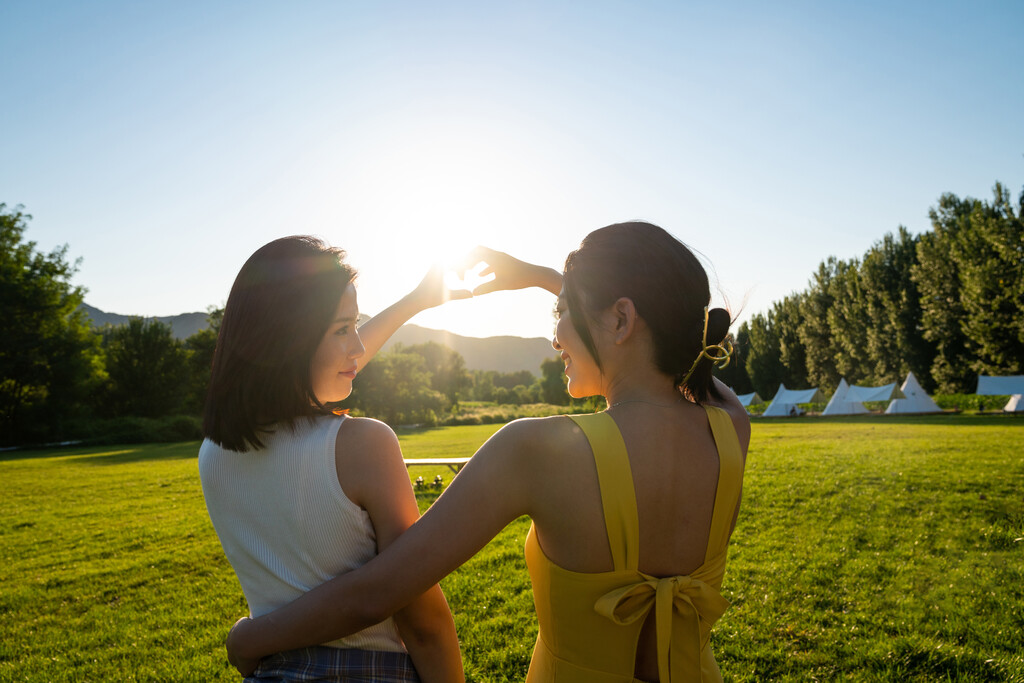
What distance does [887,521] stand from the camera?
8375 millimetres

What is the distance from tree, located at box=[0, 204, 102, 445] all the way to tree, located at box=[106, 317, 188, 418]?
5.93 m

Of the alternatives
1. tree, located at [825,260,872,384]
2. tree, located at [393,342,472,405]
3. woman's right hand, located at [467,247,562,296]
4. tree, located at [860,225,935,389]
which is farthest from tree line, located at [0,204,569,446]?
tree, located at [825,260,872,384]

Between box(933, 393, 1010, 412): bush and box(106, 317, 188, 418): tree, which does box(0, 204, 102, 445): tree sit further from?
box(933, 393, 1010, 412): bush

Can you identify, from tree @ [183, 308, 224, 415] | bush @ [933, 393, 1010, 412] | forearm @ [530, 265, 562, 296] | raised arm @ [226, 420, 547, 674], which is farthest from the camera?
tree @ [183, 308, 224, 415]

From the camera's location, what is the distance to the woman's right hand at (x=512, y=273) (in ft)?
7.28

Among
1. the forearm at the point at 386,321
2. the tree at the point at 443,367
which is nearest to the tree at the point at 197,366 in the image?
the tree at the point at 443,367

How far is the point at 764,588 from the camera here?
5906 mm

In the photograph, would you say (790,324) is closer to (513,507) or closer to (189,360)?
(189,360)

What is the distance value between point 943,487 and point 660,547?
37.7 feet

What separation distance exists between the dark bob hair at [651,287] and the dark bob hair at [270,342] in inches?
27.1

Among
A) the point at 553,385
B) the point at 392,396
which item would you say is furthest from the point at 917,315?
the point at 392,396

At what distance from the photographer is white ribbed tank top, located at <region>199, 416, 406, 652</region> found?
1457 mm

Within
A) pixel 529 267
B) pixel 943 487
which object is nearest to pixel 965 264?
pixel 943 487

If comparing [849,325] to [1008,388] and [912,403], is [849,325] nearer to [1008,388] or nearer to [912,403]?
[912,403]
